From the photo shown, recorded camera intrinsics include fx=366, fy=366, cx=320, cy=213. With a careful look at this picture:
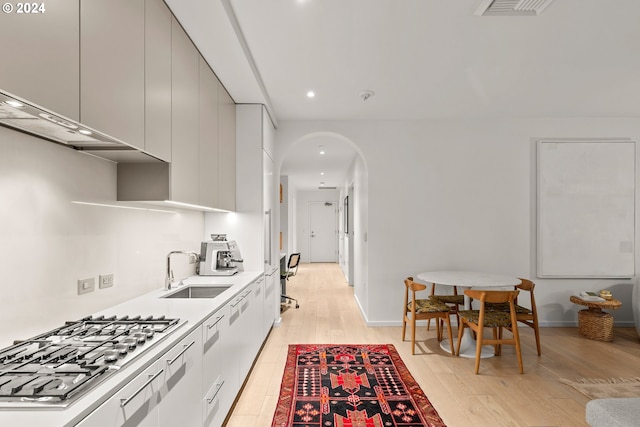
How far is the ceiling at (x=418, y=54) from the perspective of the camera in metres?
2.40

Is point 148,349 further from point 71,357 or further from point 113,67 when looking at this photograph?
point 113,67

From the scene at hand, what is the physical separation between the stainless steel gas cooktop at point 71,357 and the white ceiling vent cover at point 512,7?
8.49 feet

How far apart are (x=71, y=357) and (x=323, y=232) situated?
39.7ft

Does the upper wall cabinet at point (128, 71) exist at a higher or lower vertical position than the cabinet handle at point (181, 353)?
higher

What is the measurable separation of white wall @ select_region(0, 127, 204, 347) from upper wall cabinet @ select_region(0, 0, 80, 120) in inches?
17.3

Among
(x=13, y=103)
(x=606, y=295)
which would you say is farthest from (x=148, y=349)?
(x=606, y=295)

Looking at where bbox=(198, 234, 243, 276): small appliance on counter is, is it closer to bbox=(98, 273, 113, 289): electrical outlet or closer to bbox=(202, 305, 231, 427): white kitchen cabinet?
bbox=(202, 305, 231, 427): white kitchen cabinet

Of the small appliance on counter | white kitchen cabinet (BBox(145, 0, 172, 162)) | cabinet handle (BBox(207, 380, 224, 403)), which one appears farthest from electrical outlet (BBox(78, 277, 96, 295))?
the small appliance on counter

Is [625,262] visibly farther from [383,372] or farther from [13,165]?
[13,165]

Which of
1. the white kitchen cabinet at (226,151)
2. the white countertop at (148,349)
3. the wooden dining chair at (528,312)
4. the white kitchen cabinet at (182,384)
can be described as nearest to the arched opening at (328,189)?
the white kitchen cabinet at (226,151)

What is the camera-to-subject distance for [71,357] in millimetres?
1281

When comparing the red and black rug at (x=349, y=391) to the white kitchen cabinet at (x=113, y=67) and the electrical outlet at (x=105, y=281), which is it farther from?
the white kitchen cabinet at (x=113, y=67)

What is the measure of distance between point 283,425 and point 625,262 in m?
4.88

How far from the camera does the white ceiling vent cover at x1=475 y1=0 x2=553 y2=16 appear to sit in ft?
7.42
